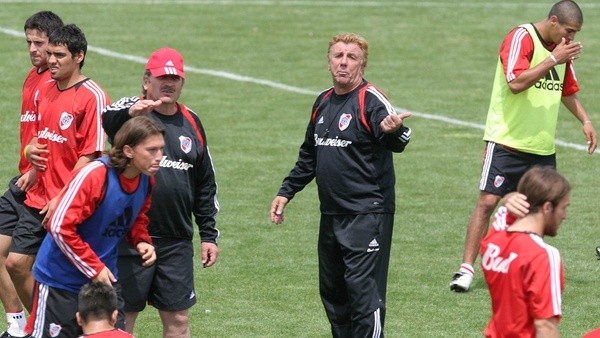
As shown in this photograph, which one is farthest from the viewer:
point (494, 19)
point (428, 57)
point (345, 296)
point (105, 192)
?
point (494, 19)

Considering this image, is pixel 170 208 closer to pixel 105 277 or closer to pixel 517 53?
pixel 105 277

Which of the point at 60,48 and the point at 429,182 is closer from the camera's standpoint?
the point at 60,48

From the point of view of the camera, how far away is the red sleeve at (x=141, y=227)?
811cm

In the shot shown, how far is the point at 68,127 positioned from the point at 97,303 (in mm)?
2273

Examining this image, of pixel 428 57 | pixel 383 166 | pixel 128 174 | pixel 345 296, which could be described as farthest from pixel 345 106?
pixel 428 57

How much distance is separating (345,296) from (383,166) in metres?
0.91

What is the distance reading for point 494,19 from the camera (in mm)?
24734

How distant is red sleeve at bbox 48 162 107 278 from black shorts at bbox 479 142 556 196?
443 centimetres

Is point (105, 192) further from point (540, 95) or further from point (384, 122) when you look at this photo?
point (540, 95)

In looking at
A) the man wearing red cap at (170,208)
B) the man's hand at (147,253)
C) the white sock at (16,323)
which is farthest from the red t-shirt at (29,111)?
the man's hand at (147,253)

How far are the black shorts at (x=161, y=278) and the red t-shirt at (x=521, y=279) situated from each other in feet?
8.35

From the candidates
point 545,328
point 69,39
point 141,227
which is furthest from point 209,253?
point 545,328

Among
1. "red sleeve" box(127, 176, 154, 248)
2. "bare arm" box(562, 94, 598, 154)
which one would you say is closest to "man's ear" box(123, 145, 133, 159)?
"red sleeve" box(127, 176, 154, 248)

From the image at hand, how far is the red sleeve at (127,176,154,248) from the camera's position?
8109 mm
